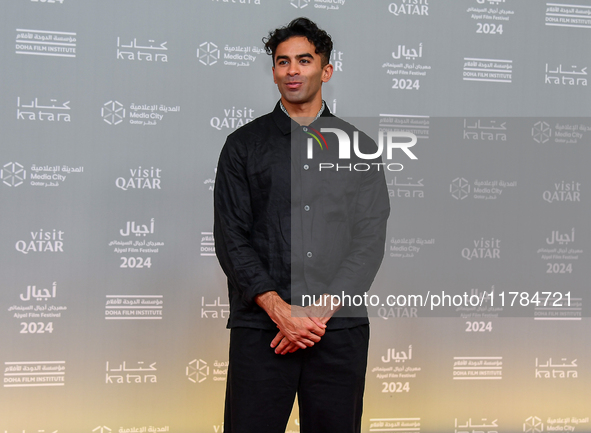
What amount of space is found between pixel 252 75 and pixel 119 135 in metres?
0.67

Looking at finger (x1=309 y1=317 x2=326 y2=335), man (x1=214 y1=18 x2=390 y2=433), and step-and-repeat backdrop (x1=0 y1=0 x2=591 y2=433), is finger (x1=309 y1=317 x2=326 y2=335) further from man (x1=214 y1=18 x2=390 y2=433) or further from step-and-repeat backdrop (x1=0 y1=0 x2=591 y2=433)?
step-and-repeat backdrop (x1=0 y1=0 x2=591 y2=433)

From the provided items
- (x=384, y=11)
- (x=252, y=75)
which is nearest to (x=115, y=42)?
(x=252, y=75)

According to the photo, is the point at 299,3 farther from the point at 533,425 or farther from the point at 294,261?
the point at 533,425

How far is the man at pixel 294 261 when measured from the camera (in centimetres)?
154

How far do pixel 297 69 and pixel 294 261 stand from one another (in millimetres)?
585

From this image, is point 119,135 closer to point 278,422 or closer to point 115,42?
point 115,42

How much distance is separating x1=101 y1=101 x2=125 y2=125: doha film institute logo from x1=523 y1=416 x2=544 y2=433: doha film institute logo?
8.12 feet

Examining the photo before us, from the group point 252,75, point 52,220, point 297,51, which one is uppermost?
point 252,75

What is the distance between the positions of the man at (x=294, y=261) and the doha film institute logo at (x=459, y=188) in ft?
3.59

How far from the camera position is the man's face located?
1624 millimetres

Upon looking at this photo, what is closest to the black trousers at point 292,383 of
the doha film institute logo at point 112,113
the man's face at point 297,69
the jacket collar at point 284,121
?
the jacket collar at point 284,121

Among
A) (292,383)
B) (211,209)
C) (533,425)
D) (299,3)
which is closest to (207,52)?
(299,3)

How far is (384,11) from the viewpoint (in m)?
2.60

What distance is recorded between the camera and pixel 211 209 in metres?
2.48
